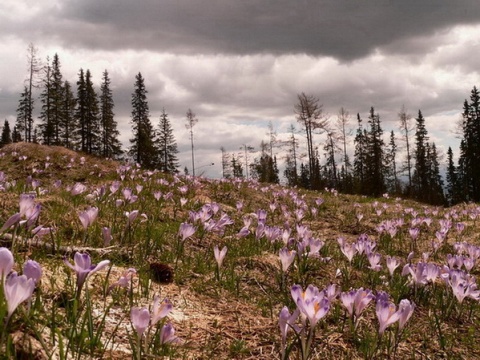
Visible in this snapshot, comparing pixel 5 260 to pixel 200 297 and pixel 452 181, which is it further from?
pixel 452 181

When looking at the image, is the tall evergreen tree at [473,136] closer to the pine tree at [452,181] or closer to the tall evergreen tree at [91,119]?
the pine tree at [452,181]

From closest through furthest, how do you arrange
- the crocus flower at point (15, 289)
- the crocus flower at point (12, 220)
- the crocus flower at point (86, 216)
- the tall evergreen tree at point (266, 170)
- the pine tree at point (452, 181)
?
the crocus flower at point (15, 289)
the crocus flower at point (12, 220)
the crocus flower at point (86, 216)
the tall evergreen tree at point (266, 170)
the pine tree at point (452, 181)

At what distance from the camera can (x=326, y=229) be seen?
9367 millimetres

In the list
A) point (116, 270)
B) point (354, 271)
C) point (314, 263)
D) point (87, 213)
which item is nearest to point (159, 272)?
point (116, 270)

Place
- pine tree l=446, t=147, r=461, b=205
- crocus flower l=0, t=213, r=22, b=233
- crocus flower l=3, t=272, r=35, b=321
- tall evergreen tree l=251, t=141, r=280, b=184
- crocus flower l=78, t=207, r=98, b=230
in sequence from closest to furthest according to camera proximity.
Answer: crocus flower l=3, t=272, r=35, b=321 → crocus flower l=0, t=213, r=22, b=233 → crocus flower l=78, t=207, r=98, b=230 → tall evergreen tree l=251, t=141, r=280, b=184 → pine tree l=446, t=147, r=461, b=205

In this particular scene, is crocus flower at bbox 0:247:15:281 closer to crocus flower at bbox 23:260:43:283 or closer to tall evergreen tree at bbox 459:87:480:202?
crocus flower at bbox 23:260:43:283

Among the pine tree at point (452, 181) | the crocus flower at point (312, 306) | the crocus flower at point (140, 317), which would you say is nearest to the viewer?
the crocus flower at point (140, 317)

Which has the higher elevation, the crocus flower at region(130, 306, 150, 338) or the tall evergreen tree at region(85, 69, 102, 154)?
the tall evergreen tree at region(85, 69, 102, 154)

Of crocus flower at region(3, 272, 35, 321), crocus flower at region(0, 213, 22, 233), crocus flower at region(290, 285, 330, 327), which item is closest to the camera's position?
crocus flower at region(3, 272, 35, 321)

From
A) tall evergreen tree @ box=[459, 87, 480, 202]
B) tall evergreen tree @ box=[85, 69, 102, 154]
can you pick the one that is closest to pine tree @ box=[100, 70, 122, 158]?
tall evergreen tree @ box=[85, 69, 102, 154]

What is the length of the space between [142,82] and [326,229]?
50509mm

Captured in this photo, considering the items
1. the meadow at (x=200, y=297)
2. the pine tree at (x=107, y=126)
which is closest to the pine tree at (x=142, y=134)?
the pine tree at (x=107, y=126)

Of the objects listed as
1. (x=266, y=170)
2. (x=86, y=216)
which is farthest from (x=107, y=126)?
(x=86, y=216)

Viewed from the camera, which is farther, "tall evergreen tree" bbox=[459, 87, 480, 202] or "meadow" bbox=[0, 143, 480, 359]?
"tall evergreen tree" bbox=[459, 87, 480, 202]
